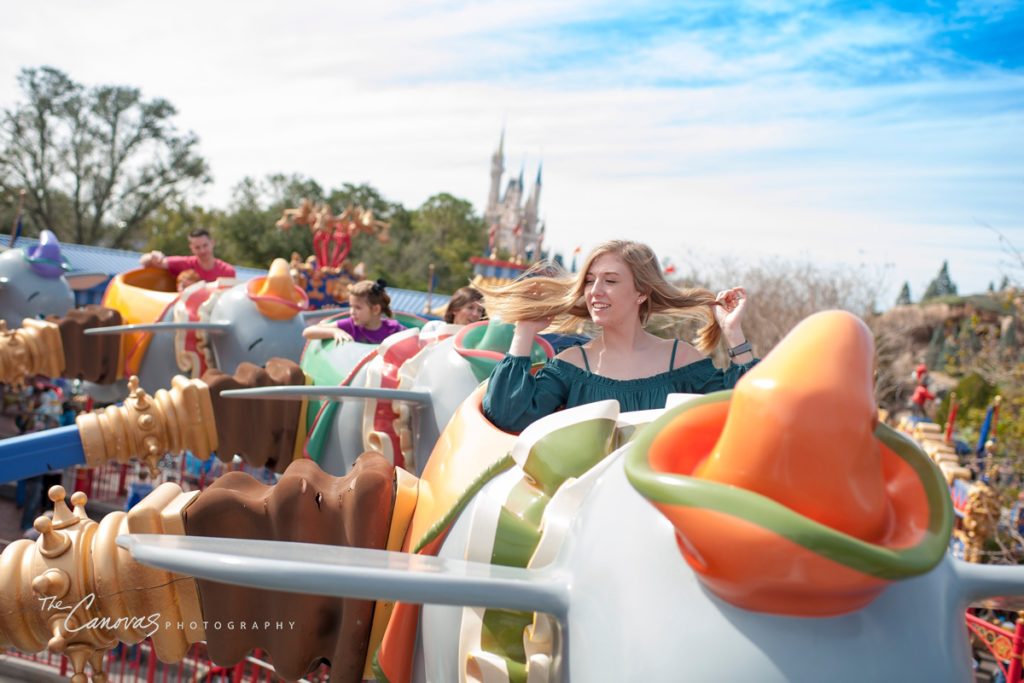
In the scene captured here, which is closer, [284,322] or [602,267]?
[602,267]

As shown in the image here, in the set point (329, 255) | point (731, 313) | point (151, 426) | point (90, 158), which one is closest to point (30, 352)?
point (151, 426)

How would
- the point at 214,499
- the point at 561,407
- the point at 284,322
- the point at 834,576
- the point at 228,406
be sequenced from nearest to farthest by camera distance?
Result: 1. the point at 834,576
2. the point at 214,499
3. the point at 561,407
4. the point at 228,406
5. the point at 284,322

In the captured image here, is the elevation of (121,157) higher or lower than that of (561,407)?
higher

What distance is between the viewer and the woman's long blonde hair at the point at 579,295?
7.15ft

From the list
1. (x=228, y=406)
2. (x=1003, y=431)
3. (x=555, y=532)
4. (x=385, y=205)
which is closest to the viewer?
(x=555, y=532)

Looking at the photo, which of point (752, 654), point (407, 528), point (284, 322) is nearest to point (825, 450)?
point (752, 654)

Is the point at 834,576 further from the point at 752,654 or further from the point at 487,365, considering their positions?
the point at 487,365

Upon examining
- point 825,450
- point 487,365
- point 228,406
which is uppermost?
point 825,450

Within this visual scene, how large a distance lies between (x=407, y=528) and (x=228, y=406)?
2040 millimetres

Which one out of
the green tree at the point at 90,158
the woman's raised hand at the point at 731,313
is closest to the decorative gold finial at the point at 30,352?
the woman's raised hand at the point at 731,313

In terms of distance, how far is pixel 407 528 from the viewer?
1.80m

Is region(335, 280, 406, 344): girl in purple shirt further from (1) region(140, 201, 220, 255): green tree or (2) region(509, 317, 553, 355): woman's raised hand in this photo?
(1) region(140, 201, 220, 255): green tree

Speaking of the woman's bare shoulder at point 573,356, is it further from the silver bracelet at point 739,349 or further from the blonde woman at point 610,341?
the silver bracelet at point 739,349

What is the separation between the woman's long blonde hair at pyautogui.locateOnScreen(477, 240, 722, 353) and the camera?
218 centimetres
